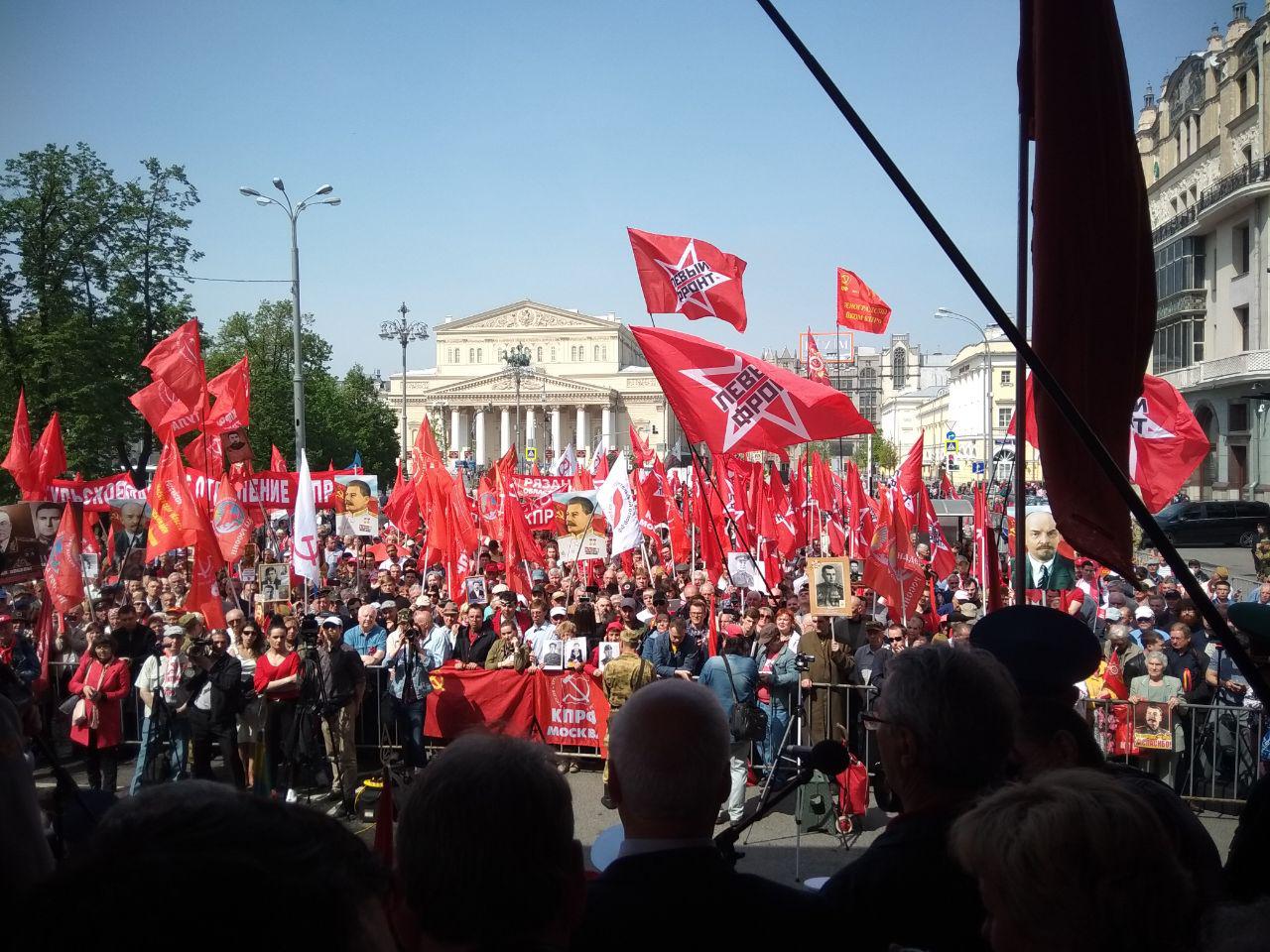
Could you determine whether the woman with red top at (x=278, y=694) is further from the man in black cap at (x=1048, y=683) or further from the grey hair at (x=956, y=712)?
the grey hair at (x=956, y=712)

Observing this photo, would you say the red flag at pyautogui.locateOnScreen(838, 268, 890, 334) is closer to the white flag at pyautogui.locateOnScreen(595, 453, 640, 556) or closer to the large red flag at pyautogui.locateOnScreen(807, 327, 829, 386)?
the white flag at pyautogui.locateOnScreen(595, 453, 640, 556)

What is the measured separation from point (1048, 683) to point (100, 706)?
8.26 m

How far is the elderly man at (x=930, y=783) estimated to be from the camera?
2.08 m

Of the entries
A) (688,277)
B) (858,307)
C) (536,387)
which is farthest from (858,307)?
(536,387)

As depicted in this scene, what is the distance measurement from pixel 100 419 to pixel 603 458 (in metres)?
13.6

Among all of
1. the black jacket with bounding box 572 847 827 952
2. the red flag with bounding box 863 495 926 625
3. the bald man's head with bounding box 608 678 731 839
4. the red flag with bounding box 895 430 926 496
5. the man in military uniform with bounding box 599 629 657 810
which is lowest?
the man in military uniform with bounding box 599 629 657 810

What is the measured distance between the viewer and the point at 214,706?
8.41 m

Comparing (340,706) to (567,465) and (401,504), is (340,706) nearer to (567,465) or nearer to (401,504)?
(401,504)

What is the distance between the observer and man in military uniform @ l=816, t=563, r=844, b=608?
9211 mm

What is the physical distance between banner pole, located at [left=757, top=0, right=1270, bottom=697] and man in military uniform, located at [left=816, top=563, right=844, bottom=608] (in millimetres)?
6870

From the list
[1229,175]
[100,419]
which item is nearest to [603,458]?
[100,419]

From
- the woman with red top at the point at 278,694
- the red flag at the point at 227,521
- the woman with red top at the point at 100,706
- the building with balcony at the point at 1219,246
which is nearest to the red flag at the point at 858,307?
the red flag at the point at 227,521

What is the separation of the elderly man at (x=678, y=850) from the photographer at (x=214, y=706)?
719cm

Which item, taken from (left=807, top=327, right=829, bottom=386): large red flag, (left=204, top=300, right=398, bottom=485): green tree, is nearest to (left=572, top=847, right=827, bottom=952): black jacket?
(left=807, top=327, right=829, bottom=386): large red flag
